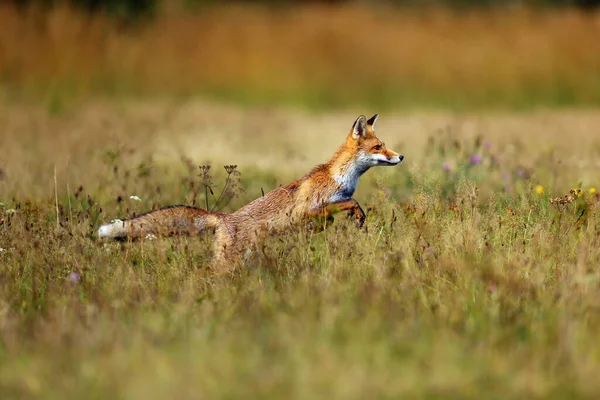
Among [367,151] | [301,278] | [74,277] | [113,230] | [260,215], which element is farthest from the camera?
[367,151]

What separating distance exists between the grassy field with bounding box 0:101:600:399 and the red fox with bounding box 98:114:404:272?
13 cm

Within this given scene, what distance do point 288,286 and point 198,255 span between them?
49.3 inches

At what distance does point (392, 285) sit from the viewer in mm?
5578

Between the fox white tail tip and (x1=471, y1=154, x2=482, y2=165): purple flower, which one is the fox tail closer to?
the fox white tail tip

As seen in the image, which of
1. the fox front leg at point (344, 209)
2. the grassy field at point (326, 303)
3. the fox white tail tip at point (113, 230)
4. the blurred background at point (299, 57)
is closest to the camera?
the grassy field at point (326, 303)

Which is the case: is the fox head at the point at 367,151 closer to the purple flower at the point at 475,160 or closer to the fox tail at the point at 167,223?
the fox tail at the point at 167,223

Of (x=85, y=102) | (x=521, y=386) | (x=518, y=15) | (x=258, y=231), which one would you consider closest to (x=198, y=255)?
(x=258, y=231)

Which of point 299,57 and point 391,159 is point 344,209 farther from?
point 299,57

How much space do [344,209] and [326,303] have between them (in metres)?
1.71

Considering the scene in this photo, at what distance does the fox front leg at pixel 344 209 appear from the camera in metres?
6.62

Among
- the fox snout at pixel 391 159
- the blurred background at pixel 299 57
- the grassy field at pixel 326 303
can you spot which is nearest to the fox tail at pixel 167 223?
the grassy field at pixel 326 303

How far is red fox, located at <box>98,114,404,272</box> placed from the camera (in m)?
6.49

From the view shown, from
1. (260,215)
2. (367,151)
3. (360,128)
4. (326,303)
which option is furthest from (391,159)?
(326,303)

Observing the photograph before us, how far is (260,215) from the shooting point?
6.70 metres
